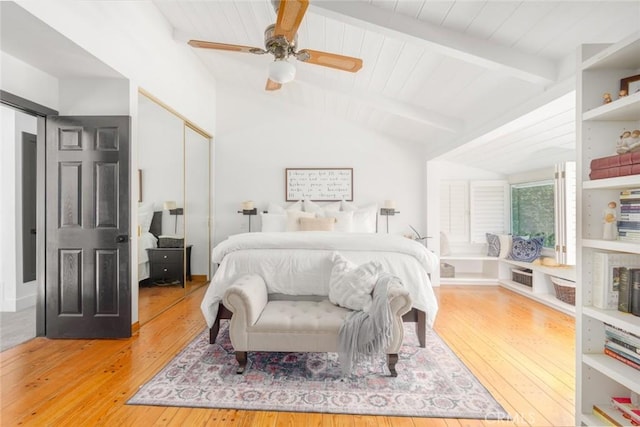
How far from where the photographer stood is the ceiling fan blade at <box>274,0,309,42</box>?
1.75 m

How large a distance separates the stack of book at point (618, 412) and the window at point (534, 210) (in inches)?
130

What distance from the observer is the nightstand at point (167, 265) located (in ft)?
11.9

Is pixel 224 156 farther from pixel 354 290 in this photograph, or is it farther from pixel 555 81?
pixel 555 81

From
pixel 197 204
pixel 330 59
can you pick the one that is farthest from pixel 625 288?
pixel 197 204

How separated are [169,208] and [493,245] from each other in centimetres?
462

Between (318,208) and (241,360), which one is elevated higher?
(318,208)

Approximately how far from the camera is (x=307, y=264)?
9.46 ft

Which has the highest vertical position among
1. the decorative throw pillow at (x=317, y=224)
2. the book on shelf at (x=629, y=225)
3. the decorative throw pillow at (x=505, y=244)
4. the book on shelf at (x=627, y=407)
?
the book on shelf at (x=629, y=225)

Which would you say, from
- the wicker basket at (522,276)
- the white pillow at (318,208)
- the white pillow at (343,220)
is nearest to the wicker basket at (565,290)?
the wicker basket at (522,276)

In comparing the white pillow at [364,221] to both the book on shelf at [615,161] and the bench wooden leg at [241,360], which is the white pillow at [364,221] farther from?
the book on shelf at [615,161]

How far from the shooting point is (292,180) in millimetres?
5340

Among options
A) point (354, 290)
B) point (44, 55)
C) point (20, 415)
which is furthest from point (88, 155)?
point (354, 290)

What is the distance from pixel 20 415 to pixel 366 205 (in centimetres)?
440

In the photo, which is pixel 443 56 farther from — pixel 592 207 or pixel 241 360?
pixel 241 360
